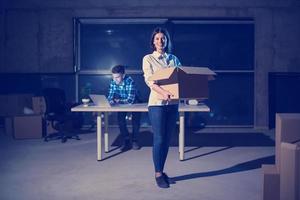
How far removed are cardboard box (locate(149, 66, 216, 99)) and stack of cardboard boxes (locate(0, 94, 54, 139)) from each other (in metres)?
3.81

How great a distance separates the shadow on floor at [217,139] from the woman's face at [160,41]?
2.66 meters

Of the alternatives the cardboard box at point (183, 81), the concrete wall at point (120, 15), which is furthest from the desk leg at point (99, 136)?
the concrete wall at point (120, 15)

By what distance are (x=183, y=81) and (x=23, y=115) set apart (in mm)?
4181

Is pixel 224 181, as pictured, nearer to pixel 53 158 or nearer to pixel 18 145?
pixel 53 158

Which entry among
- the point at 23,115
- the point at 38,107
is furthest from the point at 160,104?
the point at 38,107

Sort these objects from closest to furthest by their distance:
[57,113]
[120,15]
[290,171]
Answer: [290,171] → [57,113] → [120,15]

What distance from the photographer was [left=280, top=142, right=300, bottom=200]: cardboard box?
251 centimetres

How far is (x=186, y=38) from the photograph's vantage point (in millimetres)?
8219

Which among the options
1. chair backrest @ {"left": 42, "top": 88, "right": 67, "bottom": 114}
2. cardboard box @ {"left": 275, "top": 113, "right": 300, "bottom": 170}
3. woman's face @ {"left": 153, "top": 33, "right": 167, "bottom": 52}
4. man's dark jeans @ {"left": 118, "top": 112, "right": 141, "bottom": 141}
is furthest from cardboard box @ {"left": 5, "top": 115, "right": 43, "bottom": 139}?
cardboard box @ {"left": 275, "top": 113, "right": 300, "bottom": 170}

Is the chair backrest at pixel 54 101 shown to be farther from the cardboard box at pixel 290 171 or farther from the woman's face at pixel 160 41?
the cardboard box at pixel 290 171

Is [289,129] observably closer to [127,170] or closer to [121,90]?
[127,170]

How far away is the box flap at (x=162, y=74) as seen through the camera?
10.7 ft

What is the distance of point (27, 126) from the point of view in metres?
6.59

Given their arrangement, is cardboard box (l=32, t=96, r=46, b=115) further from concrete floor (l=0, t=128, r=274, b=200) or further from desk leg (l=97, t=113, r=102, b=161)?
desk leg (l=97, t=113, r=102, b=161)
